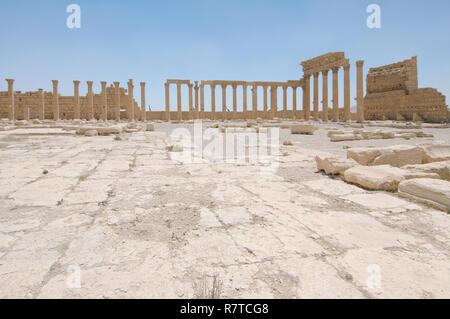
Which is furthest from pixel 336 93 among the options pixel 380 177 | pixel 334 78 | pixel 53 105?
pixel 53 105

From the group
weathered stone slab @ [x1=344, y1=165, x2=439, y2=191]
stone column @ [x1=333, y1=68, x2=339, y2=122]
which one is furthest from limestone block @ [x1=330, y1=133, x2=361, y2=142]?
stone column @ [x1=333, y1=68, x2=339, y2=122]

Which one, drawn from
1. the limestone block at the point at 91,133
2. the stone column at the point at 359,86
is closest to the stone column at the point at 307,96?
the stone column at the point at 359,86

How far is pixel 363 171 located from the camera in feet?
15.2

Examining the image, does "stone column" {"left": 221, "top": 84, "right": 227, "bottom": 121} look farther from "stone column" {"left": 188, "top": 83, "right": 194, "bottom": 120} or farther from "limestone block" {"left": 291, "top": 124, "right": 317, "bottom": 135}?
"limestone block" {"left": 291, "top": 124, "right": 317, "bottom": 135}

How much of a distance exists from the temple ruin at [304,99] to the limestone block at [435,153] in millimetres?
25426

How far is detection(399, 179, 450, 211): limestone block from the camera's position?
11.1ft

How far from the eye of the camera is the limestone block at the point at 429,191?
3.39 metres

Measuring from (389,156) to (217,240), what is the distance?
14.5 ft

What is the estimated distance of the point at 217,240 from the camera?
2.56 m

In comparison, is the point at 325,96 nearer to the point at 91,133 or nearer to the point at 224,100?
the point at 224,100

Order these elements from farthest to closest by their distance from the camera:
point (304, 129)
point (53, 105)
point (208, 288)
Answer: point (53, 105)
point (304, 129)
point (208, 288)

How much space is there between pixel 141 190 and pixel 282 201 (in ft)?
6.29
